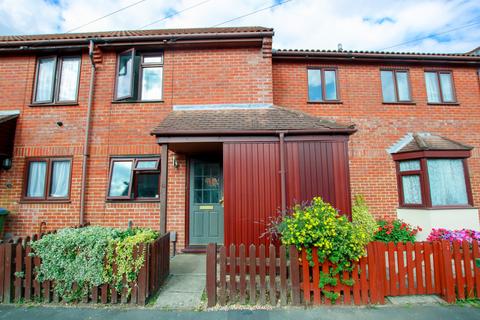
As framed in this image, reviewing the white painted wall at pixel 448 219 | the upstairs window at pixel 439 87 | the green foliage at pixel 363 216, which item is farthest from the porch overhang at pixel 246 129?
the upstairs window at pixel 439 87

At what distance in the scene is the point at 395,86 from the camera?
8.00m

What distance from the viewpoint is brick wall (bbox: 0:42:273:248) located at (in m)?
6.45

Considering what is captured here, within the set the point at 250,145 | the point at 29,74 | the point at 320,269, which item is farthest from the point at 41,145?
the point at 320,269

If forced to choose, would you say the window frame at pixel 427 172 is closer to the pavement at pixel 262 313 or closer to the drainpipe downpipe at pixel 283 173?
the pavement at pixel 262 313

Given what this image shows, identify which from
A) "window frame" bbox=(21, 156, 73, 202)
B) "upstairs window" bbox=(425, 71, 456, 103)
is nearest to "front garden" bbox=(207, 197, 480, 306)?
"window frame" bbox=(21, 156, 73, 202)

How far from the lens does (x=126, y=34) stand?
7012 mm

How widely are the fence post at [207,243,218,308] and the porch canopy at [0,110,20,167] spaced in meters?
6.62

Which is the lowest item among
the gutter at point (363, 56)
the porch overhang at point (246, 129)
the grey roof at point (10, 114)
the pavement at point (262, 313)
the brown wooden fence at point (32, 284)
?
the pavement at point (262, 313)

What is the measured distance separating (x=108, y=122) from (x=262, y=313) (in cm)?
628

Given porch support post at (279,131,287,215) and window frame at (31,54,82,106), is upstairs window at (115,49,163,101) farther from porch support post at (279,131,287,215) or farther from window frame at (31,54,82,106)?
porch support post at (279,131,287,215)

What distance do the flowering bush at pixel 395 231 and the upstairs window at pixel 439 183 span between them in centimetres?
69

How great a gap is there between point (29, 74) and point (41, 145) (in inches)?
89.9

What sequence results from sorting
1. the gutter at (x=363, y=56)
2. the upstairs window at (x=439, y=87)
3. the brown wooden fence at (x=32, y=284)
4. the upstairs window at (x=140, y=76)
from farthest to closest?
the upstairs window at (x=439, y=87) < the gutter at (x=363, y=56) < the upstairs window at (x=140, y=76) < the brown wooden fence at (x=32, y=284)

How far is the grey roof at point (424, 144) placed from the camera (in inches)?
271
